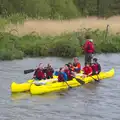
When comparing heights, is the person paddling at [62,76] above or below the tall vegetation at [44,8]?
below

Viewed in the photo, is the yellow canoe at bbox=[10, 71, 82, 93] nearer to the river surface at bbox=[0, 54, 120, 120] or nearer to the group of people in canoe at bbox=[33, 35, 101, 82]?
the river surface at bbox=[0, 54, 120, 120]

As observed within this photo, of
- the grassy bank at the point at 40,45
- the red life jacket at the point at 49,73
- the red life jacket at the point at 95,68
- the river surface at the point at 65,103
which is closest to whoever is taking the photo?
the river surface at the point at 65,103

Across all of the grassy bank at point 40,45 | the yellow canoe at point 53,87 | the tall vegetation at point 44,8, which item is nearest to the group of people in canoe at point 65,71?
the yellow canoe at point 53,87

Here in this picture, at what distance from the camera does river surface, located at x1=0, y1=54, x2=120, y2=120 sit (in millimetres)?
14531

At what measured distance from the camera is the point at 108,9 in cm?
5128

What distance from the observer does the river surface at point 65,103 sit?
47.7 feet

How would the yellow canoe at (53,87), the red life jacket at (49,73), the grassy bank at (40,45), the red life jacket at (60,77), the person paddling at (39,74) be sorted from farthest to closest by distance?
1. the grassy bank at (40,45)
2. the red life jacket at (49,73)
3. the red life jacket at (60,77)
4. the person paddling at (39,74)
5. the yellow canoe at (53,87)

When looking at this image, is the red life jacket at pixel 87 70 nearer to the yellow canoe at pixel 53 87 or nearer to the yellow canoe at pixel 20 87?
the yellow canoe at pixel 53 87

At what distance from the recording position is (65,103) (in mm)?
16125

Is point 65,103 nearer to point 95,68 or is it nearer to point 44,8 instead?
point 95,68

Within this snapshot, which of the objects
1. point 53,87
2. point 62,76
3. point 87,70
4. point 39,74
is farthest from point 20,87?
point 87,70

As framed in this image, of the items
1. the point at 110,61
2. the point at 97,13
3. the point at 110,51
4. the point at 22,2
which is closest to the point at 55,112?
the point at 110,61

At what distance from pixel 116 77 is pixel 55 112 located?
697cm

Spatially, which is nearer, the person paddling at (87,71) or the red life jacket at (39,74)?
the red life jacket at (39,74)
